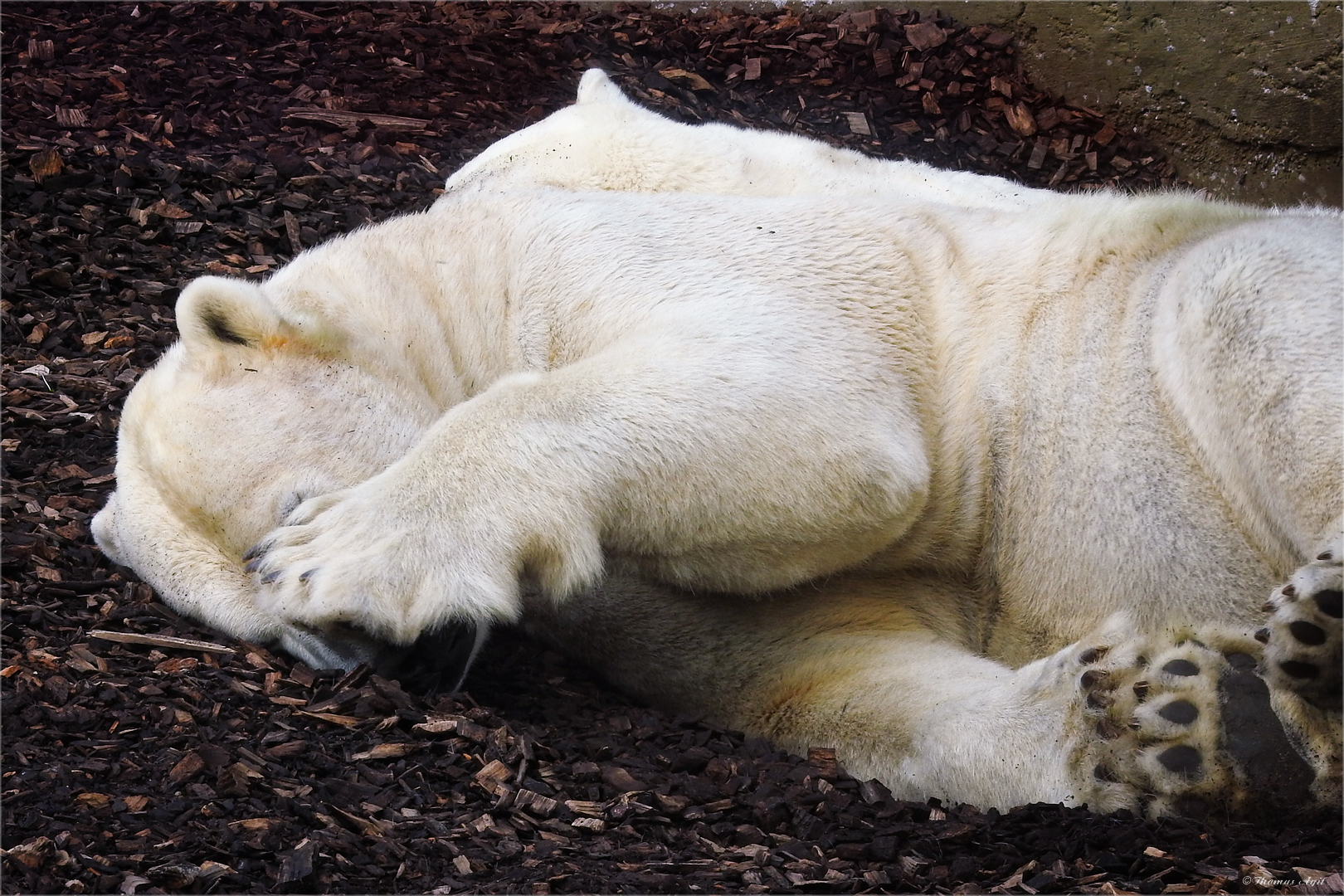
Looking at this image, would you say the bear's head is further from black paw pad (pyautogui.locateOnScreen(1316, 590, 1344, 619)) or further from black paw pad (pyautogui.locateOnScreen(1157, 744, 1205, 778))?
black paw pad (pyautogui.locateOnScreen(1316, 590, 1344, 619))

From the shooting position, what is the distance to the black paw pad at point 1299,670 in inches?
104

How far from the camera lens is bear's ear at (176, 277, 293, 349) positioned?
12.5ft

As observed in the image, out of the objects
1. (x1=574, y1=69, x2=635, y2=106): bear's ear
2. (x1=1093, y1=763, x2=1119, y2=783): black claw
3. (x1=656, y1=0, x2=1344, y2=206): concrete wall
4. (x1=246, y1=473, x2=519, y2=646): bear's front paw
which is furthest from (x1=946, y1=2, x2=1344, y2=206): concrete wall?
(x1=246, y1=473, x2=519, y2=646): bear's front paw

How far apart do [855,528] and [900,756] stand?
620 mm

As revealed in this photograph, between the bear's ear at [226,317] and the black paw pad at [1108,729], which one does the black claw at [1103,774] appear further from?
the bear's ear at [226,317]

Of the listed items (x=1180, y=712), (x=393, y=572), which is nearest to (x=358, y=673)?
(x=393, y=572)

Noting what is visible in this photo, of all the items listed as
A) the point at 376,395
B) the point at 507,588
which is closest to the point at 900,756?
the point at 507,588

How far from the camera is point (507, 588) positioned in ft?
10.4

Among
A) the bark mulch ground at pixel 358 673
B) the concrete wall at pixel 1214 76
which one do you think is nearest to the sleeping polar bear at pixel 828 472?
the bark mulch ground at pixel 358 673

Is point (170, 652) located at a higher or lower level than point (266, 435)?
lower

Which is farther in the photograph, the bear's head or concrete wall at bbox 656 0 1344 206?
concrete wall at bbox 656 0 1344 206

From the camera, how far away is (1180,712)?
2.82 m

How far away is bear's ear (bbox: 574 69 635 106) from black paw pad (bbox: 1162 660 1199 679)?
3.45 m

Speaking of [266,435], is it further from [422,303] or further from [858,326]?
[858,326]
